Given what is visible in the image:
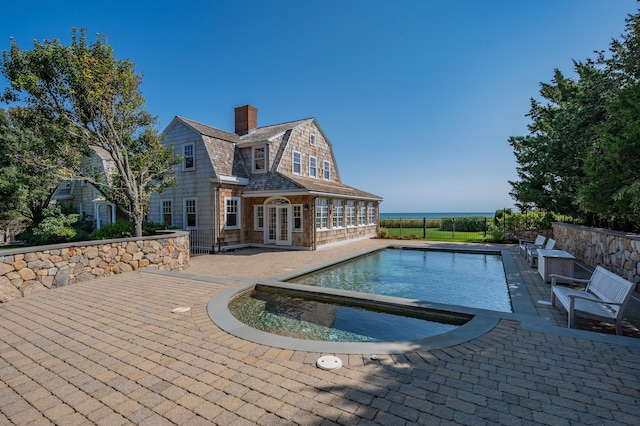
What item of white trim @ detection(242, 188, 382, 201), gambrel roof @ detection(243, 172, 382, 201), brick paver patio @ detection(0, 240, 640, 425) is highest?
gambrel roof @ detection(243, 172, 382, 201)

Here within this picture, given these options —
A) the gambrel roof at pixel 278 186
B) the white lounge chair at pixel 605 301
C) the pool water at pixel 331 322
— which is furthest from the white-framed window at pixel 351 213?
the white lounge chair at pixel 605 301

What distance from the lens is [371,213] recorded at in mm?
23250

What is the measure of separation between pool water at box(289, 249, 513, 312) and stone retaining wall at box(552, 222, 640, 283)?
8.60 ft

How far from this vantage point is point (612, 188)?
7828 millimetres

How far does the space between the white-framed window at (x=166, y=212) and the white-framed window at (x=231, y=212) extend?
12.4ft

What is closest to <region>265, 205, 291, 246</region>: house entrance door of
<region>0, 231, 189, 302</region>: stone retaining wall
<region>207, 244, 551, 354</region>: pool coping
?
<region>0, 231, 189, 302</region>: stone retaining wall

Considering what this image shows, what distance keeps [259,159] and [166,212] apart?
616cm

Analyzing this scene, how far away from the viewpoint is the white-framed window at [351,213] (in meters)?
19.6

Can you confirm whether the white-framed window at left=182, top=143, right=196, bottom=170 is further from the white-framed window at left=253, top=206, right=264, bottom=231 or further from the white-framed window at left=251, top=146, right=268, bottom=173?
the white-framed window at left=253, top=206, right=264, bottom=231

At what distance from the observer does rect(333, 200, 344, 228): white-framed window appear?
58.7 ft

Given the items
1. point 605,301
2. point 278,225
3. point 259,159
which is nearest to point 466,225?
point 278,225

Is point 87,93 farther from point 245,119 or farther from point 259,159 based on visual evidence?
point 245,119

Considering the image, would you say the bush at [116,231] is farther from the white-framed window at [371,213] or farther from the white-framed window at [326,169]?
the white-framed window at [371,213]

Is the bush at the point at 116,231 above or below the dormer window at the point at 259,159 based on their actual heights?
below
